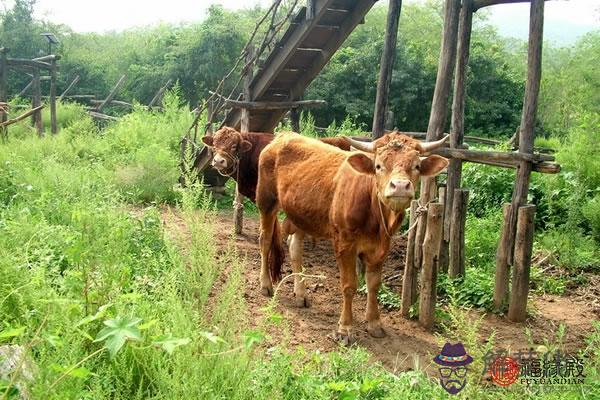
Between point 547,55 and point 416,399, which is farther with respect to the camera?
point 547,55

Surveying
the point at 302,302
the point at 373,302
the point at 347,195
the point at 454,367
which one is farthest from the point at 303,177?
the point at 454,367

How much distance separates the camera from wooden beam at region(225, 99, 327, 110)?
9.16 m

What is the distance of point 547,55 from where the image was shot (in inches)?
1870

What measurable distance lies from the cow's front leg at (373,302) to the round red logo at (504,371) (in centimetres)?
142

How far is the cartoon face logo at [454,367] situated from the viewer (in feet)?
12.6

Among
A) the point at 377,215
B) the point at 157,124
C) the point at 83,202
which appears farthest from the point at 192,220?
the point at 157,124

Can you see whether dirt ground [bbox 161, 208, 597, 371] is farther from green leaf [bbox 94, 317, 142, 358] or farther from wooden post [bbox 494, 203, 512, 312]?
green leaf [bbox 94, 317, 142, 358]

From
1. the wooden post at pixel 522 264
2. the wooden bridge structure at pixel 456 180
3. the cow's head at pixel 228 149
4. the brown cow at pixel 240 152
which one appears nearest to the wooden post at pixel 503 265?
the wooden bridge structure at pixel 456 180

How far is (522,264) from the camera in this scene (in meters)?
5.84

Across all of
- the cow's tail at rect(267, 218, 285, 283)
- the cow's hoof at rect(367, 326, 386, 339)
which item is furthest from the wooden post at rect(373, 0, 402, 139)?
the cow's hoof at rect(367, 326, 386, 339)

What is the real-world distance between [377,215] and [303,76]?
4.57 meters

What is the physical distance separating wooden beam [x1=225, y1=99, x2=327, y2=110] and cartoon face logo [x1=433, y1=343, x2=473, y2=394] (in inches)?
222

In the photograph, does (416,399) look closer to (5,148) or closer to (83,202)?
(83,202)

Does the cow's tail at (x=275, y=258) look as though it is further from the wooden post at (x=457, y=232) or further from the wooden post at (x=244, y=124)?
the wooden post at (x=244, y=124)
